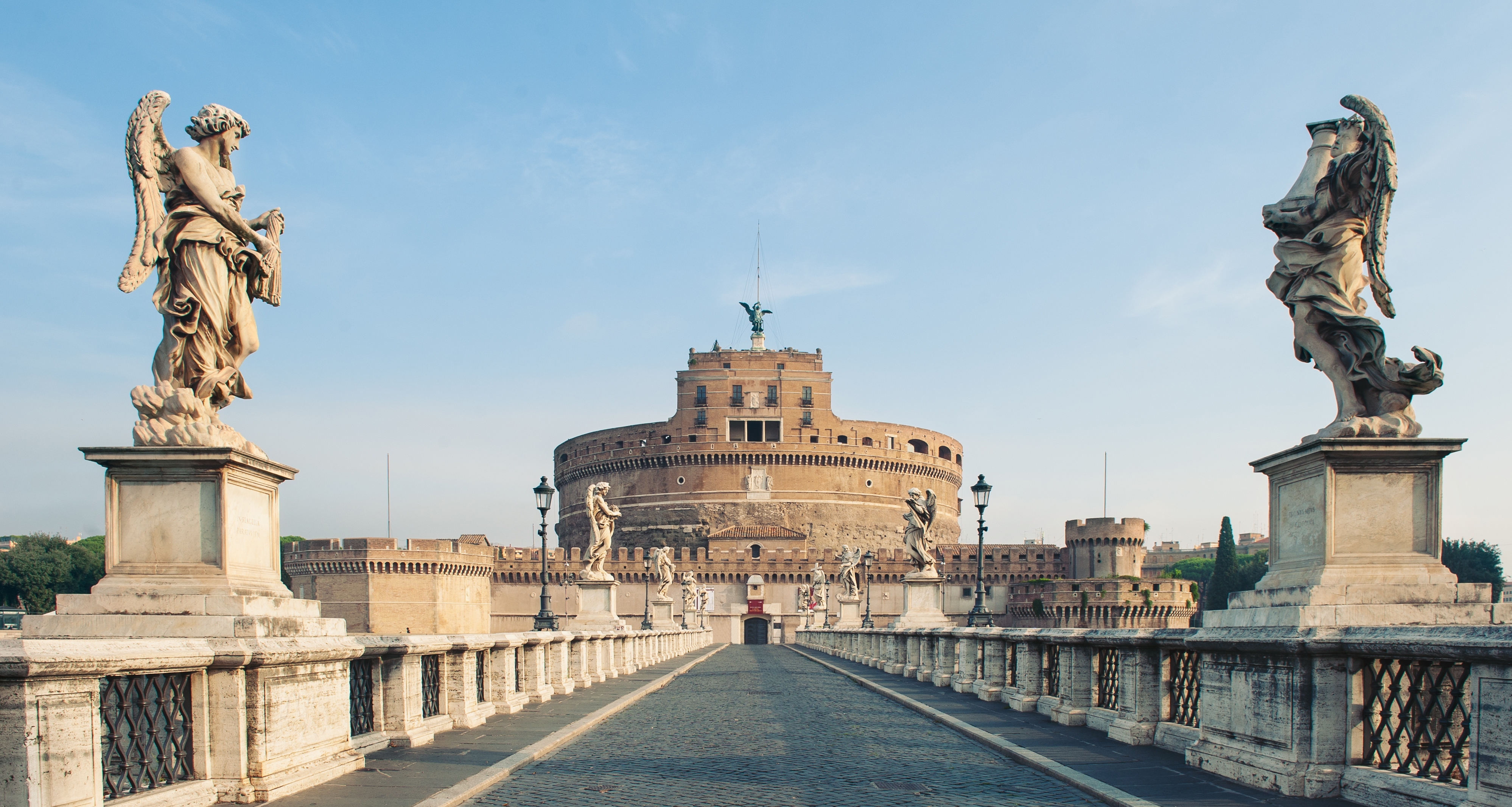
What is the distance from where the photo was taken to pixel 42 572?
76.2 m

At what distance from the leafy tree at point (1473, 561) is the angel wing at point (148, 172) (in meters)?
78.4

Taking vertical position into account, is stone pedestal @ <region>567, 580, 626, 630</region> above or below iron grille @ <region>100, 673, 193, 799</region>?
below

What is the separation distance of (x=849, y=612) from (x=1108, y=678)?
37.6 meters

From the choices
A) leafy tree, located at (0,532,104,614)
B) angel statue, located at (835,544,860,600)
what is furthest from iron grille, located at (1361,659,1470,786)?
leafy tree, located at (0,532,104,614)

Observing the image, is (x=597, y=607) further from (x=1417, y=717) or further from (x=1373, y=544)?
(x=1417, y=717)

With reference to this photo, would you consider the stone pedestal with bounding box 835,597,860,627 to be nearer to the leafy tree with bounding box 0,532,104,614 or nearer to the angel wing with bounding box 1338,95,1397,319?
the angel wing with bounding box 1338,95,1397,319

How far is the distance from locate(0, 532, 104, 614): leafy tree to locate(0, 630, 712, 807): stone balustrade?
241 feet

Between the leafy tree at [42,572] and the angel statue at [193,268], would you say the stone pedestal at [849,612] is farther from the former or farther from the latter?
the leafy tree at [42,572]

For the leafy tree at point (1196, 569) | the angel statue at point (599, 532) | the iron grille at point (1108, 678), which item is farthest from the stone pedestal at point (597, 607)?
the leafy tree at point (1196, 569)

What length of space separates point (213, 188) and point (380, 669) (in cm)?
332

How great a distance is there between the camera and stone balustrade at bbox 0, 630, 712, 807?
4375 mm

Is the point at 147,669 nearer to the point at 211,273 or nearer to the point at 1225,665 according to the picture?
the point at 211,273

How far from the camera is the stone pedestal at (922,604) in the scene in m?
22.7

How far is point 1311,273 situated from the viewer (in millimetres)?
7094
